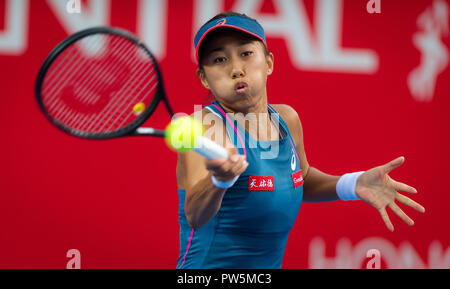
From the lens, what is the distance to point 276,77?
2582 millimetres

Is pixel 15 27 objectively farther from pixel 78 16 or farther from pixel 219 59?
pixel 219 59

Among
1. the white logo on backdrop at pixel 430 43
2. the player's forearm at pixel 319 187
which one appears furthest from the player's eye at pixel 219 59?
the white logo on backdrop at pixel 430 43

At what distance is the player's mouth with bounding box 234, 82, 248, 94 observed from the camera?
127cm

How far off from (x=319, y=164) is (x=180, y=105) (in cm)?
88

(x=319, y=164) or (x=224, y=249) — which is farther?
(x=319, y=164)

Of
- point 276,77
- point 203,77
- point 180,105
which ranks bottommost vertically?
point 203,77

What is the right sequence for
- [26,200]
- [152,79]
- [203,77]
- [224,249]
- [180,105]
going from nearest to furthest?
1. [152,79]
2. [224,249]
3. [203,77]
4. [26,200]
5. [180,105]

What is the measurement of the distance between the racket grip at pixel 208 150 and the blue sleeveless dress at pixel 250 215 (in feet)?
0.76

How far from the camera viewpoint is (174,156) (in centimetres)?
247

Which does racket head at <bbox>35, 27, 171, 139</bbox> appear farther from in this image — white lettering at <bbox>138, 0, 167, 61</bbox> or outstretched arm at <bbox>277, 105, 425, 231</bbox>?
white lettering at <bbox>138, 0, 167, 61</bbox>

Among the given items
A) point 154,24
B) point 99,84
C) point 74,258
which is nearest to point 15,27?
point 154,24

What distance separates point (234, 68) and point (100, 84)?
1.21 feet

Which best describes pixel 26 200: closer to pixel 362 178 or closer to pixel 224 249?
pixel 224 249

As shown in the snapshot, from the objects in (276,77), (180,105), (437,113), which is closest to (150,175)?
(180,105)
